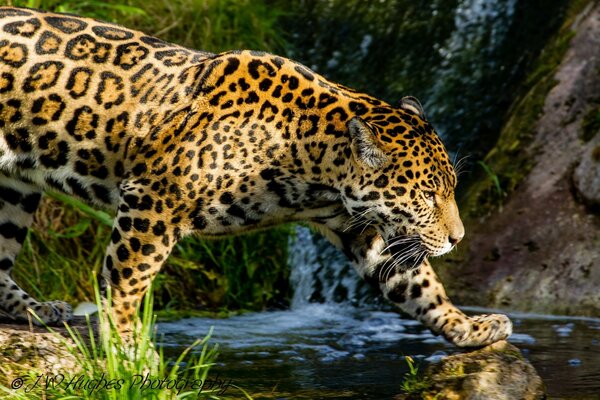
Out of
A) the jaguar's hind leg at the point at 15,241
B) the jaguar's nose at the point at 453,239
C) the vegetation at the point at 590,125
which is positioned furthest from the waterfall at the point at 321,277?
the jaguar's nose at the point at 453,239

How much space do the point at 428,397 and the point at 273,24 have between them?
7.50 m

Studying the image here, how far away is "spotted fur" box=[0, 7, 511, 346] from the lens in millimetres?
7363

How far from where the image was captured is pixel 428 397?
22.6ft

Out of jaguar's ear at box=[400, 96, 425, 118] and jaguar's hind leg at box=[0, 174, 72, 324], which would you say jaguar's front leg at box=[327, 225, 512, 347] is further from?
jaguar's hind leg at box=[0, 174, 72, 324]

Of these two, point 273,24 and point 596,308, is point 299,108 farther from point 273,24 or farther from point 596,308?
point 273,24

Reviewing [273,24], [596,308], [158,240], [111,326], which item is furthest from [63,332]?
[273,24]

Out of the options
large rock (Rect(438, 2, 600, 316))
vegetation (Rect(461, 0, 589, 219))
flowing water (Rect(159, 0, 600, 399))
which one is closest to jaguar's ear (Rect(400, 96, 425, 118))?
flowing water (Rect(159, 0, 600, 399))

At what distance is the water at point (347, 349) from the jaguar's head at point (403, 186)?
1.10 m

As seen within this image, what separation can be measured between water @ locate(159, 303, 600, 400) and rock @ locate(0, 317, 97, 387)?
47.1 inches

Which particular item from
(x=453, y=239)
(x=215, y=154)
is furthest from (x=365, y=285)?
(x=215, y=154)

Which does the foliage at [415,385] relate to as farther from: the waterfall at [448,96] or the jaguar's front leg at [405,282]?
the waterfall at [448,96]

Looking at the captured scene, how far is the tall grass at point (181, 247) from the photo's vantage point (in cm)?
1061

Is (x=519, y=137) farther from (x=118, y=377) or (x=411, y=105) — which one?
(x=118, y=377)

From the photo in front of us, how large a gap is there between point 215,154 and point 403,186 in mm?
1203
